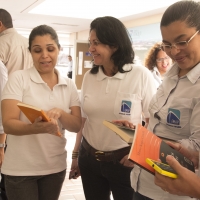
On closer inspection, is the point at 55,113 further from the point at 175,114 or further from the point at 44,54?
the point at 175,114

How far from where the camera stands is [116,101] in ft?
5.47

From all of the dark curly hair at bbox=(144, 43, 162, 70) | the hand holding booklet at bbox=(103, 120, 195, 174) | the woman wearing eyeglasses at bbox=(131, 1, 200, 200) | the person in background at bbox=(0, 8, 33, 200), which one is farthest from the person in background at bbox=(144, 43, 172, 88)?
the hand holding booklet at bbox=(103, 120, 195, 174)

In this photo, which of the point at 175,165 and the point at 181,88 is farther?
the point at 181,88

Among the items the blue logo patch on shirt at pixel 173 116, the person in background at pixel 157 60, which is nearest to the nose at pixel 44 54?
the blue logo patch on shirt at pixel 173 116

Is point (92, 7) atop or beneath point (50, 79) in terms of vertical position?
atop

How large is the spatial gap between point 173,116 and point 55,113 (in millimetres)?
656

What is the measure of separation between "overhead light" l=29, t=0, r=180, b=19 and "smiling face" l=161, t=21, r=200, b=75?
562cm

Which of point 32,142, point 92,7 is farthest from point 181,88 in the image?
point 92,7

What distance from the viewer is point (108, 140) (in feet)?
5.47

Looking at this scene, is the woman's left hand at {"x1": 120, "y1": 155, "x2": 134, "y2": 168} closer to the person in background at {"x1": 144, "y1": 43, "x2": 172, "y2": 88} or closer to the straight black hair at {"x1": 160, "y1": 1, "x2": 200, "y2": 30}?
the straight black hair at {"x1": 160, "y1": 1, "x2": 200, "y2": 30}

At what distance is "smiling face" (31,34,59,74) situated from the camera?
5.33ft

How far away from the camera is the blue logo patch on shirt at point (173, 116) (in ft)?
3.83

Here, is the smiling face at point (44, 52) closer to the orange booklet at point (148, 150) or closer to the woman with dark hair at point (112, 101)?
the woman with dark hair at point (112, 101)

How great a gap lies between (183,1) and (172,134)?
0.60 meters
